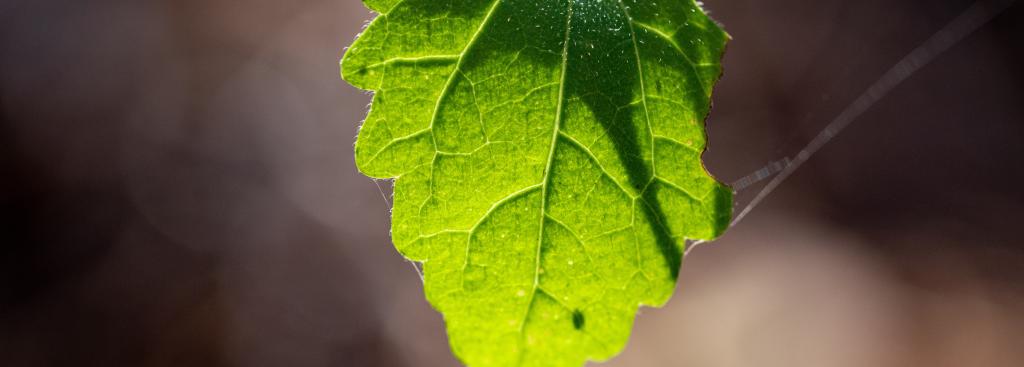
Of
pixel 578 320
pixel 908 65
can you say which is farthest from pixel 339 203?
pixel 908 65

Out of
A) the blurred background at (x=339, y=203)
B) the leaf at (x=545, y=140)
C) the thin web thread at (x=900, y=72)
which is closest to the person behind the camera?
the leaf at (x=545, y=140)

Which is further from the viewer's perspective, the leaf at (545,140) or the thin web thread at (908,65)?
the thin web thread at (908,65)

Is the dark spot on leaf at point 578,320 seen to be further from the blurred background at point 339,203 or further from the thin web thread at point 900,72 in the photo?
the thin web thread at point 900,72

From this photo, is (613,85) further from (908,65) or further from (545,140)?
(908,65)

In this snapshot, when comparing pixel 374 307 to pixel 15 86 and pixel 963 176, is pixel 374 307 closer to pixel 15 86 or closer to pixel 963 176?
pixel 15 86

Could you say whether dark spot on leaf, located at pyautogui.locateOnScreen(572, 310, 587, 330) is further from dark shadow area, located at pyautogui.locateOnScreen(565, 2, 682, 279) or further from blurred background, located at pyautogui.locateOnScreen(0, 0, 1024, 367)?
blurred background, located at pyautogui.locateOnScreen(0, 0, 1024, 367)

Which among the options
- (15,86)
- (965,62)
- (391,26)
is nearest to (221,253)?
(15,86)

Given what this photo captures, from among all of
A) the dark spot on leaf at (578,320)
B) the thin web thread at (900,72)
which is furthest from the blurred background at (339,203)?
the dark spot on leaf at (578,320)
